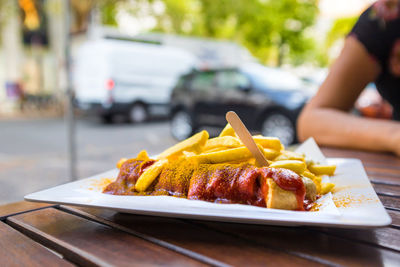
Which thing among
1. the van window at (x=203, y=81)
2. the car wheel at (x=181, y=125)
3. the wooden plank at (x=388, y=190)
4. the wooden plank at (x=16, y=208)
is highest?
the van window at (x=203, y=81)

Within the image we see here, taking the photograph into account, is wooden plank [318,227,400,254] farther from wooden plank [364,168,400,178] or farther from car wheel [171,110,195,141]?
car wheel [171,110,195,141]

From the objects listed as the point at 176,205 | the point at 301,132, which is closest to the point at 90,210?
the point at 176,205

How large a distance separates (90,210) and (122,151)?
6.78 metres

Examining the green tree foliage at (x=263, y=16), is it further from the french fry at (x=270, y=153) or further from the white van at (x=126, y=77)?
the french fry at (x=270, y=153)

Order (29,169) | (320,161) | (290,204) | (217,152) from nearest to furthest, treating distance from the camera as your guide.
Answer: (290,204) → (217,152) → (320,161) → (29,169)

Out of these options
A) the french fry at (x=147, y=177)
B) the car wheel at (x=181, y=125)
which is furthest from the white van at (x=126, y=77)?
the french fry at (x=147, y=177)

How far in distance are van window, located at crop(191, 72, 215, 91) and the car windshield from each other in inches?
37.4

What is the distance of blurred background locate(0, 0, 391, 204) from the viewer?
6.30m

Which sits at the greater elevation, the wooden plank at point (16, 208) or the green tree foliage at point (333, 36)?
the green tree foliage at point (333, 36)

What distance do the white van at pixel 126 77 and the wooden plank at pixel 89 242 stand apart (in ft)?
39.3

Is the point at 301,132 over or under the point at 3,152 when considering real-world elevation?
over

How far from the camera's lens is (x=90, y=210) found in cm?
110

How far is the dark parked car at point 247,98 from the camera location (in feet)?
25.6

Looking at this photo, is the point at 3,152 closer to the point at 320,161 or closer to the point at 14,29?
the point at 320,161
